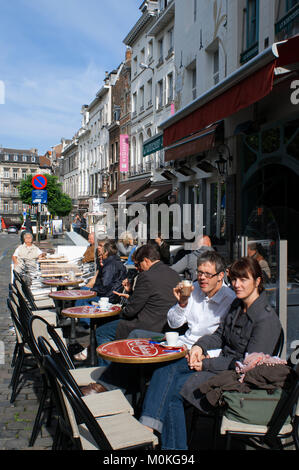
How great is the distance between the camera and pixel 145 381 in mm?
3986

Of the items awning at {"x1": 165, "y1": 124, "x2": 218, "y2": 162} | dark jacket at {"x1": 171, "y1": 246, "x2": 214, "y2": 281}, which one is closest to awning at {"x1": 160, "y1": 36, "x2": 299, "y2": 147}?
awning at {"x1": 165, "y1": 124, "x2": 218, "y2": 162}

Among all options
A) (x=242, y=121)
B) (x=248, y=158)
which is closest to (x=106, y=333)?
(x=242, y=121)

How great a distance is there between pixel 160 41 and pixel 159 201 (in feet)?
28.8

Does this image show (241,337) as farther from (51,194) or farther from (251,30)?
(51,194)

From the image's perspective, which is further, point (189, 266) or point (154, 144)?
point (154, 144)

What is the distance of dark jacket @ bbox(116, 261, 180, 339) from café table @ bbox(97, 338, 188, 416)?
59 cm

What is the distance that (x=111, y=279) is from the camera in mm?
6840

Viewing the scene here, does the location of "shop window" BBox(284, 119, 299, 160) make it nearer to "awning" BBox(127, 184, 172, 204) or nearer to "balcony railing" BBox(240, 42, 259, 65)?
"balcony railing" BBox(240, 42, 259, 65)

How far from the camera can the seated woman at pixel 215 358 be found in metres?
3.38

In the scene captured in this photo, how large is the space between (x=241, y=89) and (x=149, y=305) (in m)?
2.80

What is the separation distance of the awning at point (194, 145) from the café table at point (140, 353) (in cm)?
570

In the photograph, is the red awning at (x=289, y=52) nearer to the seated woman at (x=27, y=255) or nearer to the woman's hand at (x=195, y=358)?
the woman's hand at (x=195, y=358)

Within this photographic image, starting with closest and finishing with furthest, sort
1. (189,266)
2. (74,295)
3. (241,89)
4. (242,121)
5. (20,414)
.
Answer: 1. (20,414)
2. (241,89)
3. (74,295)
4. (189,266)
5. (242,121)

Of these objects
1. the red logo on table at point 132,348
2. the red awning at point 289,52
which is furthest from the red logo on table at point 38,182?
the red logo on table at point 132,348
